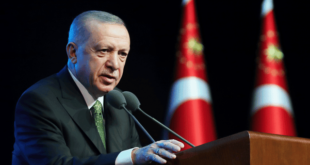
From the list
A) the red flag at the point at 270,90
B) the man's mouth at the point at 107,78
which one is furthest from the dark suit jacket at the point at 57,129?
the red flag at the point at 270,90

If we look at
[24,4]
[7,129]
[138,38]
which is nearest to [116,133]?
[7,129]

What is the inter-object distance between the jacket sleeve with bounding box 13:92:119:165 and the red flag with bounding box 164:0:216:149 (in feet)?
5.85

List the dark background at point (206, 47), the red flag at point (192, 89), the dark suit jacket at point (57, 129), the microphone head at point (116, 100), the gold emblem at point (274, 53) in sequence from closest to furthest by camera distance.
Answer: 1. the dark suit jacket at point (57, 129)
2. the microphone head at point (116, 100)
3. the dark background at point (206, 47)
4. the red flag at point (192, 89)
5. the gold emblem at point (274, 53)

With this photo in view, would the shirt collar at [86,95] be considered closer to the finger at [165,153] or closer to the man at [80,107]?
the man at [80,107]

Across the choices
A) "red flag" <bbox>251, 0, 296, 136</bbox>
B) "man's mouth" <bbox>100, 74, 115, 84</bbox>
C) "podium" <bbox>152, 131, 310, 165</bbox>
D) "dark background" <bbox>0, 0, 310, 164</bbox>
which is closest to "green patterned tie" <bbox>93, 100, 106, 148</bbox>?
"man's mouth" <bbox>100, 74, 115, 84</bbox>

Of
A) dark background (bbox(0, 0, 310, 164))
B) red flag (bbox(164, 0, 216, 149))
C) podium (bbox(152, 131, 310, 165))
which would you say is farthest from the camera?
red flag (bbox(164, 0, 216, 149))

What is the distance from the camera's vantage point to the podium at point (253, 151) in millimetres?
795

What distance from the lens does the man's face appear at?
4.66ft

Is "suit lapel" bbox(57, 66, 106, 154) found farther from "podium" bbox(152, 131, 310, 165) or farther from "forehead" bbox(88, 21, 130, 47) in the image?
"podium" bbox(152, 131, 310, 165)

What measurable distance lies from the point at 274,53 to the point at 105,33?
2.25m

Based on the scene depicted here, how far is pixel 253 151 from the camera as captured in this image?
792mm

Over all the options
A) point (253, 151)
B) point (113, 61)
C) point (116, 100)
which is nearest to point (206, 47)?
point (113, 61)

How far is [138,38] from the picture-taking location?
2.78m

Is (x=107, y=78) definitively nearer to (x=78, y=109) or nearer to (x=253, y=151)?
(x=78, y=109)
